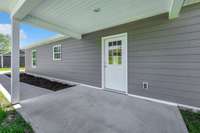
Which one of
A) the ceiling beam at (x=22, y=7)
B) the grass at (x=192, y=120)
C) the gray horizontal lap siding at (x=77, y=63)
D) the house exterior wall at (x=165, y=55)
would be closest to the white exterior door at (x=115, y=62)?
the house exterior wall at (x=165, y=55)

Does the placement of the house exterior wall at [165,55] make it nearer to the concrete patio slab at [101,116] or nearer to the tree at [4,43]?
the concrete patio slab at [101,116]

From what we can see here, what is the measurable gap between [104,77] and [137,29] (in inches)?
84.5

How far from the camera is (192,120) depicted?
7.66 ft

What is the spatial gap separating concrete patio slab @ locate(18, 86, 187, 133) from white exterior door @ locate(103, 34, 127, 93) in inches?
35.8

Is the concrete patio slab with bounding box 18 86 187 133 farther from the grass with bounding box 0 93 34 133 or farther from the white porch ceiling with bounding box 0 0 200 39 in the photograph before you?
the white porch ceiling with bounding box 0 0 200 39

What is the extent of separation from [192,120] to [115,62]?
265 centimetres

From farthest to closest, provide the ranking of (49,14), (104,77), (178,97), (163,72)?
1. (104,77)
2. (49,14)
3. (163,72)
4. (178,97)

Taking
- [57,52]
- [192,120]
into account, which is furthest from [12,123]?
[57,52]

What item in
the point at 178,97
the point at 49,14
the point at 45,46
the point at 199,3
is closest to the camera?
the point at 199,3

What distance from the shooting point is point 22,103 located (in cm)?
321

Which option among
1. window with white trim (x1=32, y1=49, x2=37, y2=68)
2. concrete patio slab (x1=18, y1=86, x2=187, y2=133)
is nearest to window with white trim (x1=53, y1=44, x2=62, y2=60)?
window with white trim (x1=32, y1=49, x2=37, y2=68)

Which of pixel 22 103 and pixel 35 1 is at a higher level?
pixel 35 1

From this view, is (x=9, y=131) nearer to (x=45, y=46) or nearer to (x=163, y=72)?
(x=163, y=72)

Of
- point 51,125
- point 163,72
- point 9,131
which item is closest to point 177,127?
point 163,72
